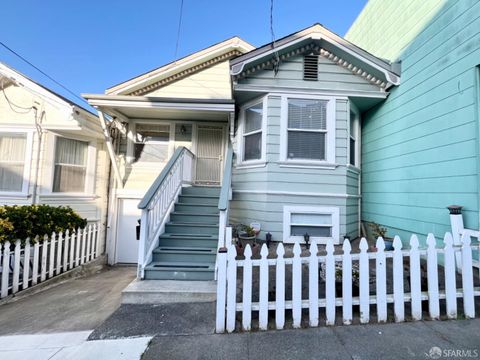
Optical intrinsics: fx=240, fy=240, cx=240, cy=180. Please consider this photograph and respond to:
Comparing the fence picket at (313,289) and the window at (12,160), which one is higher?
the window at (12,160)

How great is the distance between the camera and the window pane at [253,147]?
5488 mm

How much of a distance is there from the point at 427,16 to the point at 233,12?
16.7 feet

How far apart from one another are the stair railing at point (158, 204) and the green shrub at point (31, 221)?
8.59 feet

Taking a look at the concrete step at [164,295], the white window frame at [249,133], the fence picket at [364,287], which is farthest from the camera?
the white window frame at [249,133]

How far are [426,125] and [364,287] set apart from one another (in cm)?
330

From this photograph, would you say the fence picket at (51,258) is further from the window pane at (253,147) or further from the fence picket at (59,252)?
the window pane at (253,147)

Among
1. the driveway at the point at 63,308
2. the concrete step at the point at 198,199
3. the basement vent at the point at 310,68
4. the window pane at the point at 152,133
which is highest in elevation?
the basement vent at the point at 310,68

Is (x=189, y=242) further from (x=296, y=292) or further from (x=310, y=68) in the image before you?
(x=310, y=68)

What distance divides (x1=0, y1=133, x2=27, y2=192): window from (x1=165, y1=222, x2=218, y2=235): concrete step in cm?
473

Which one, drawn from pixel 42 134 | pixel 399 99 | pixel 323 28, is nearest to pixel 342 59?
pixel 323 28

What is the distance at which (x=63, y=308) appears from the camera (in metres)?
3.50

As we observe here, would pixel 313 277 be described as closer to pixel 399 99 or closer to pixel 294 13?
pixel 399 99

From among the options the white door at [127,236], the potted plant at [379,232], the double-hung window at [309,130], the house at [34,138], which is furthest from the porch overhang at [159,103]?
the potted plant at [379,232]

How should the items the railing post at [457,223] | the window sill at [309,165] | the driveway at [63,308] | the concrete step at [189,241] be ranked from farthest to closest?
1. the window sill at [309,165]
2. the concrete step at [189,241]
3. the railing post at [457,223]
4. the driveway at [63,308]
